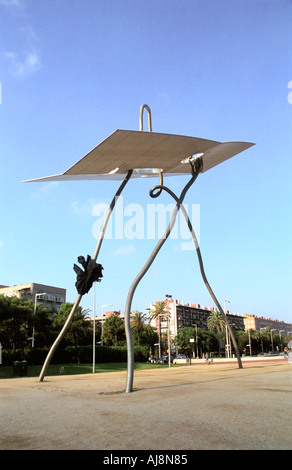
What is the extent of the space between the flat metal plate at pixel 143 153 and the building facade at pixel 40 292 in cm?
6444

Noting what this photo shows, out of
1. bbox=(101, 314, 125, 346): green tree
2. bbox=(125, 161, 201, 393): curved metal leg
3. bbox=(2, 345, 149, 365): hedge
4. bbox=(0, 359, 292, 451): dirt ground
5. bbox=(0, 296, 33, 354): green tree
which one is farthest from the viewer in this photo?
Answer: bbox=(101, 314, 125, 346): green tree

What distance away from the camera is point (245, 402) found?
9453 mm

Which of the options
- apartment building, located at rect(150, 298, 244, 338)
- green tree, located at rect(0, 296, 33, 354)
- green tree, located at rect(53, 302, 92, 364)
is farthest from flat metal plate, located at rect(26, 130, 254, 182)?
apartment building, located at rect(150, 298, 244, 338)

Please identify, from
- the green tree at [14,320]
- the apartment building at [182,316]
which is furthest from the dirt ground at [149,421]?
the apartment building at [182,316]

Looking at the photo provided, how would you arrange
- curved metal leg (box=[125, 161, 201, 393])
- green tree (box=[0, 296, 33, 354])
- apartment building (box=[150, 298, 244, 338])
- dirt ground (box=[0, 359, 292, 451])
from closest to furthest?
dirt ground (box=[0, 359, 292, 451]) < curved metal leg (box=[125, 161, 201, 393]) < green tree (box=[0, 296, 33, 354]) < apartment building (box=[150, 298, 244, 338])

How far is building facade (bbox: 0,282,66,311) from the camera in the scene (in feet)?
260

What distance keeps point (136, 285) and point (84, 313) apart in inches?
1547

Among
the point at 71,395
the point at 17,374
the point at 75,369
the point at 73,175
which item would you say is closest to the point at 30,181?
the point at 73,175

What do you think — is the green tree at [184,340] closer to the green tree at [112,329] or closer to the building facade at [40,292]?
the green tree at [112,329]

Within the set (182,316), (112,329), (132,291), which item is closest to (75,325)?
(112,329)

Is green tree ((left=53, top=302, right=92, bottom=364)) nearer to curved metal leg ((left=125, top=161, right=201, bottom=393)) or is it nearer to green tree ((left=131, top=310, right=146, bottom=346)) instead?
green tree ((left=131, top=310, right=146, bottom=346))

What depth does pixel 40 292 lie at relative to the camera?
82000 mm

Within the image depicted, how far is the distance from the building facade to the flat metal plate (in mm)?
64440

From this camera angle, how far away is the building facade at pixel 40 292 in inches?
3120
